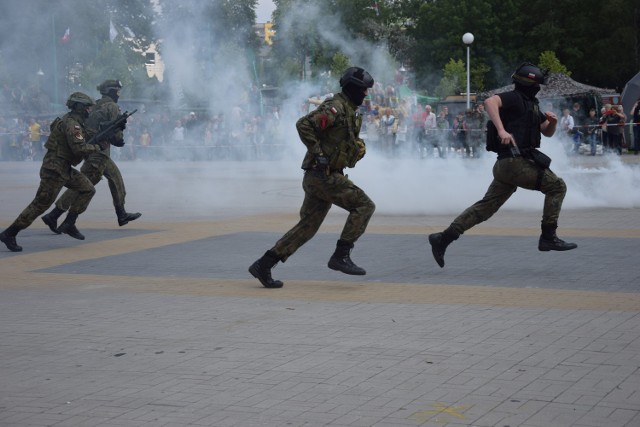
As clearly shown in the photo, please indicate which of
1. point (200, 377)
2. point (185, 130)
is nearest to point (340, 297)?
point (200, 377)

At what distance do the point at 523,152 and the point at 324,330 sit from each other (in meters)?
3.12

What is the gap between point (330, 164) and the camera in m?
8.37

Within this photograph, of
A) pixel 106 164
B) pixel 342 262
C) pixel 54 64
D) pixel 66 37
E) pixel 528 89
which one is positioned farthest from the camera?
pixel 54 64

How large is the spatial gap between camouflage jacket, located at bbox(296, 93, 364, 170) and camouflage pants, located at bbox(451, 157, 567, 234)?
4.37 ft

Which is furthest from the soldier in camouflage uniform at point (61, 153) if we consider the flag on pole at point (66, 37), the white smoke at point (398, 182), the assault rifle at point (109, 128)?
the flag on pole at point (66, 37)

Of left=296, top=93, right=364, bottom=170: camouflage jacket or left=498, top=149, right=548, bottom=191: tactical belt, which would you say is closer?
left=296, top=93, right=364, bottom=170: camouflage jacket

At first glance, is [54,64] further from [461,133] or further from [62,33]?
[461,133]

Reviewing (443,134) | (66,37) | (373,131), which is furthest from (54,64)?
(443,134)

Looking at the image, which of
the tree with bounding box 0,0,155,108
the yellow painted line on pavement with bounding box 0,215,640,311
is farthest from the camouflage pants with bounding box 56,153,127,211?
the tree with bounding box 0,0,155,108

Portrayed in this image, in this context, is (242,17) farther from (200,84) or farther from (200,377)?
(200,377)

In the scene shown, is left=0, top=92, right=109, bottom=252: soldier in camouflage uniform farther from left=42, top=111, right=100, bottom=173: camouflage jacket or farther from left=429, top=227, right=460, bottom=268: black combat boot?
left=429, top=227, right=460, bottom=268: black combat boot

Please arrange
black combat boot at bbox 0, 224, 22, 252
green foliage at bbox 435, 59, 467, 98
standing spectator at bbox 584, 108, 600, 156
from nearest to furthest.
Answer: black combat boot at bbox 0, 224, 22, 252, standing spectator at bbox 584, 108, 600, 156, green foliage at bbox 435, 59, 467, 98

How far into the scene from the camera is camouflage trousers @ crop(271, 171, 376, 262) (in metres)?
8.35

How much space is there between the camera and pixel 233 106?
106ft
